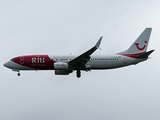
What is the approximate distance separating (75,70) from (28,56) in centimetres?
795

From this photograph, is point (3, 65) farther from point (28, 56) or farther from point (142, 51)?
point (142, 51)

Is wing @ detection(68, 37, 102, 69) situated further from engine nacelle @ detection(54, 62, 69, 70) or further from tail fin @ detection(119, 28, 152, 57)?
tail fin @ detection(119, 28, 152, 57)

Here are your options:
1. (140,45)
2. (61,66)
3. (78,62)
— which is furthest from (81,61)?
(140,45)

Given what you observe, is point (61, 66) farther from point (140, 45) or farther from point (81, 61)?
point (140, 45)

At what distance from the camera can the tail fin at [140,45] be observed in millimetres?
65988

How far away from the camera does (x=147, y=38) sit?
67.5 metres

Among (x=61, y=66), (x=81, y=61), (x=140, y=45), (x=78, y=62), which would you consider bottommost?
(x=61, y=66)

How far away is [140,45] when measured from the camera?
66.9 meters

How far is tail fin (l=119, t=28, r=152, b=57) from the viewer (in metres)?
66.0

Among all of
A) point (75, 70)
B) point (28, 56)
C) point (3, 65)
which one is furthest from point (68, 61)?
point (3, 65)

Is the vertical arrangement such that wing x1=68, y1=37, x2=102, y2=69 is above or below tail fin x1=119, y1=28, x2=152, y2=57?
below

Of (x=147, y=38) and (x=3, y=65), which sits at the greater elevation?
(x=147, y=38)

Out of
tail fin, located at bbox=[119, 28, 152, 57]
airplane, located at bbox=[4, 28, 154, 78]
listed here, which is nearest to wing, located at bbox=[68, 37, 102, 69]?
airplane, located at bbox=[4, 28, 154, 78]

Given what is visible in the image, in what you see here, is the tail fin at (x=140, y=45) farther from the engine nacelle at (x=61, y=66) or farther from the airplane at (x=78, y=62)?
the engine nacelle at (x=61, y=66)
